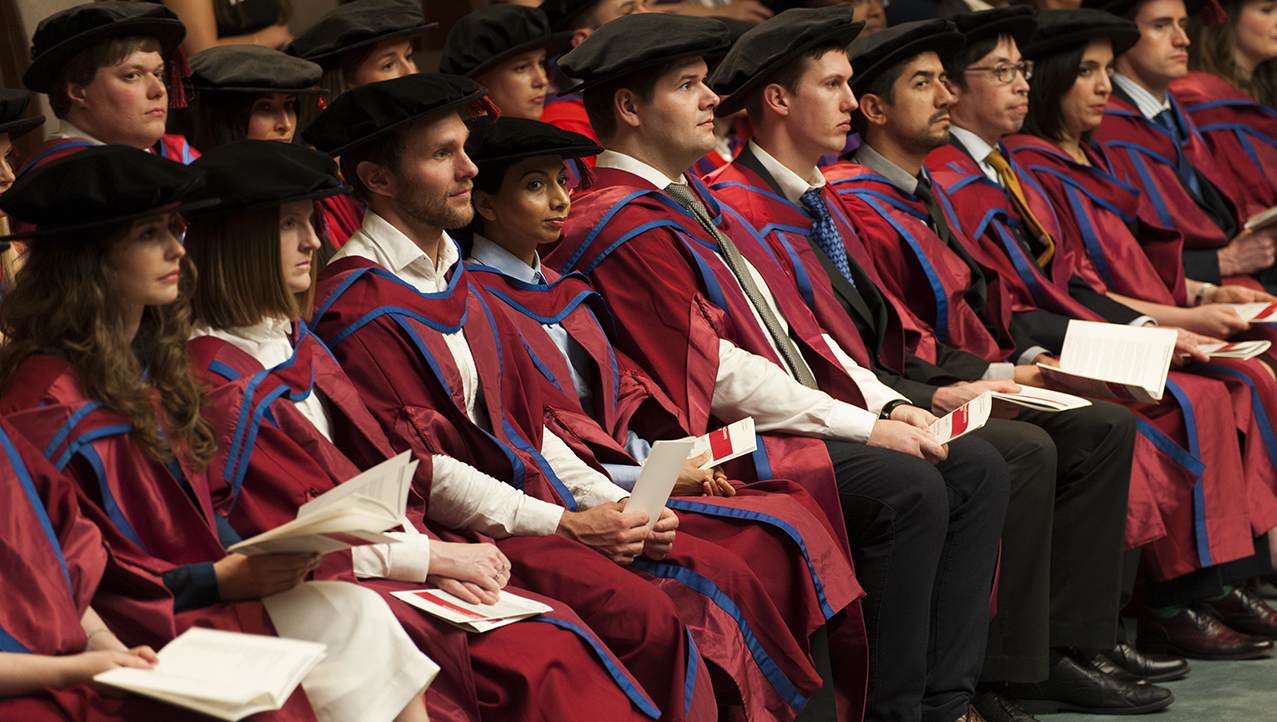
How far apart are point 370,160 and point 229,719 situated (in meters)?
1.52

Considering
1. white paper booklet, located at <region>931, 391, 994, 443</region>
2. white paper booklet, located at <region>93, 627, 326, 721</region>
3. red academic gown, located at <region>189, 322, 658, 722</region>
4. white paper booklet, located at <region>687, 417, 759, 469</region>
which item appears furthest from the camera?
white paper booklet, located at <region>931, 391, 994, 443</region>

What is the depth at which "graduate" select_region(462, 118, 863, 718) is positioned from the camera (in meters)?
2.83

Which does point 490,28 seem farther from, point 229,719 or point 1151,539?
point 229,719

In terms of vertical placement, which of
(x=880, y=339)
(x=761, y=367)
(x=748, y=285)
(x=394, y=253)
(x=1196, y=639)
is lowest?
(x=1196, y=639)

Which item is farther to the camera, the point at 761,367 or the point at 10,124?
the point at 761,367

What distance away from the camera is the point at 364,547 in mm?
2428

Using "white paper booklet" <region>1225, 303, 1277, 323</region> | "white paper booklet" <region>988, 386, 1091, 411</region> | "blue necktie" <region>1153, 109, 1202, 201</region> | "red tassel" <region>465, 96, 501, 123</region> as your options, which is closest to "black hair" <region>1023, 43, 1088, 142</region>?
"blue necktie" <region>1153, 109, 1202, 201</region>

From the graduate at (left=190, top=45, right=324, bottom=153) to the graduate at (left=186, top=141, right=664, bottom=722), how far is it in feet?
3.84

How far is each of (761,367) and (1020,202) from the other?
1.86 m

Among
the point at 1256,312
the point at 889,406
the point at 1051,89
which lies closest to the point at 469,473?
the point at 889,406

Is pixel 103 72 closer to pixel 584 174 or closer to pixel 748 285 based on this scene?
pixel 584 174

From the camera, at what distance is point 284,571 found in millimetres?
2162

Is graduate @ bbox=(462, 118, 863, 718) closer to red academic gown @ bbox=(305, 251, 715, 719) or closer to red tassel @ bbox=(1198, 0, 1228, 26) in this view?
red academic gown @ bbox=(305, 251, 715, 719)

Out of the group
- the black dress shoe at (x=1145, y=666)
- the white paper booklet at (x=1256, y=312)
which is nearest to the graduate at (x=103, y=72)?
the black dress shoe at (x=1145, y=666)
